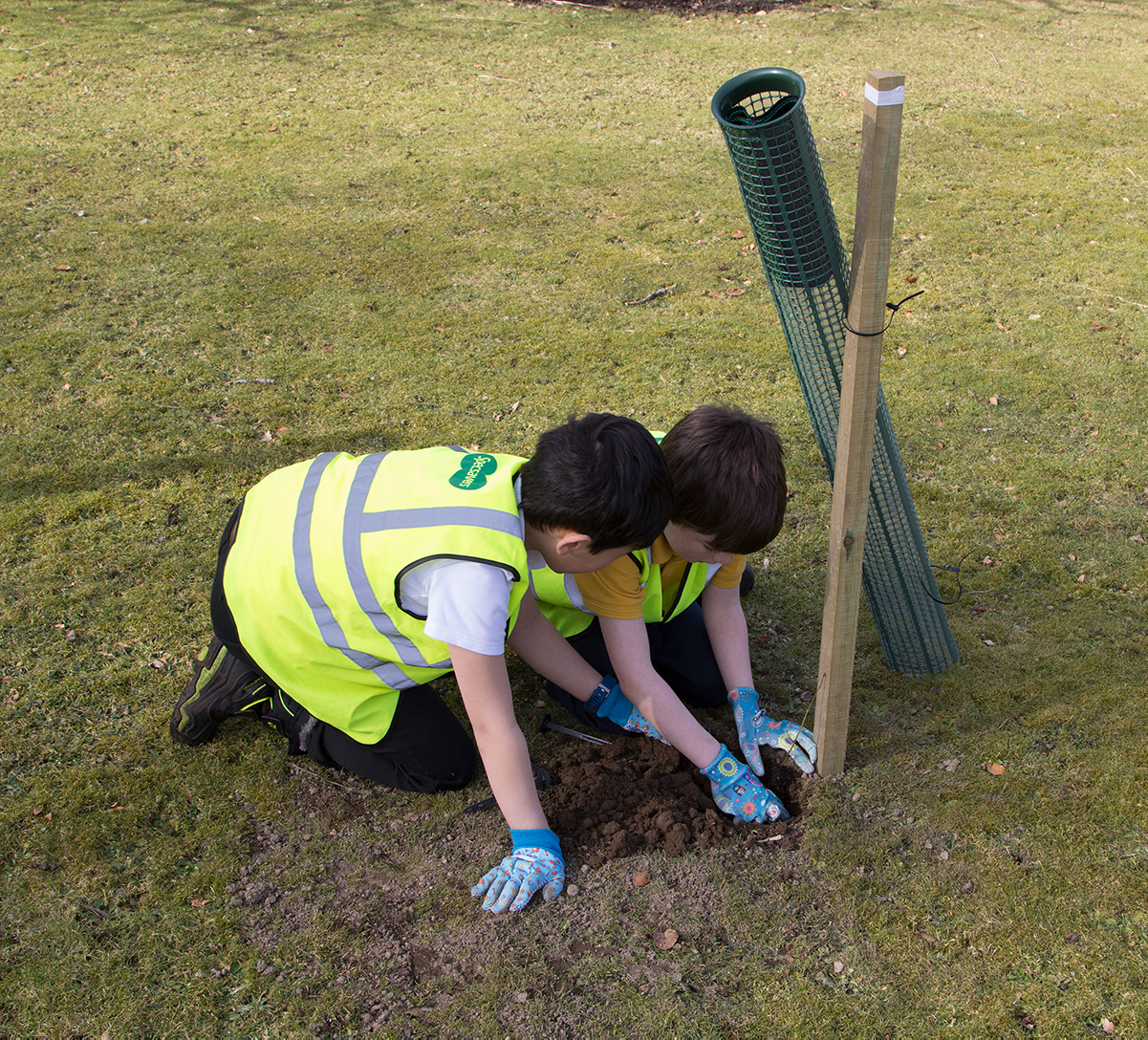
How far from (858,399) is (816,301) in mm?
421

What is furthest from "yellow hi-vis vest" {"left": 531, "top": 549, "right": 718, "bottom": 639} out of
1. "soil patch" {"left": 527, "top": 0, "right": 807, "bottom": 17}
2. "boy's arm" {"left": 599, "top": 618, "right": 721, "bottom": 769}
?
"soil patch" {"left": 527, "top": 0, "right": 807, "bottom": 17}

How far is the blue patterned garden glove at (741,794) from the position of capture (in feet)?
8.74

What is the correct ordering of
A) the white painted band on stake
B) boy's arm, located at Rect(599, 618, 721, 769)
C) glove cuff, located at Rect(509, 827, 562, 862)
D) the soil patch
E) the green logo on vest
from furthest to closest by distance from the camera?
the soil patch → boy's arm, located at Rect(599, 618, 721, 769) → glove cuff, located at Rect(509, 827, 562, 862) → the green logo on vest → the white painted band on stake

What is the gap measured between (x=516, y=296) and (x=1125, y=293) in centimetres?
392

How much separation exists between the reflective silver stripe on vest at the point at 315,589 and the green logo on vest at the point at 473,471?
1.51 feet

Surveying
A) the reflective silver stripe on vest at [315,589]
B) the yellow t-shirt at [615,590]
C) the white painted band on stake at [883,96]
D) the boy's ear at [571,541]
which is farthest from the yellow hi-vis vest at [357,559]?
the white painted band on stake at [883,96]

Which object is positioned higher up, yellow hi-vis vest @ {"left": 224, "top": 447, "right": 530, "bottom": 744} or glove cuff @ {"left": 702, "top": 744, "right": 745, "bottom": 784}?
yellow hi-vis vest @ {"left": 224, "top": 447, "right": 530, "bottom": 744}

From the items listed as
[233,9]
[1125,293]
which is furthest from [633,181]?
[233,9]

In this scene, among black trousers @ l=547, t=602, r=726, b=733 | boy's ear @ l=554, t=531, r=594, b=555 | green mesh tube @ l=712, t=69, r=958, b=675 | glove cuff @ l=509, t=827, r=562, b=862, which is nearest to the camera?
green mesh tube @ l=712, t=69, r=958, b=675

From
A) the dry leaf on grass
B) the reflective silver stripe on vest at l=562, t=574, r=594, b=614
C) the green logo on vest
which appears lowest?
the dry leaf on grass

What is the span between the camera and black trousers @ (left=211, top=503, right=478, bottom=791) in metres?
2.75

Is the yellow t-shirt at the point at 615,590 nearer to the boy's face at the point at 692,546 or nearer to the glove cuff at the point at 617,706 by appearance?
the boy's face at the point at 692,546

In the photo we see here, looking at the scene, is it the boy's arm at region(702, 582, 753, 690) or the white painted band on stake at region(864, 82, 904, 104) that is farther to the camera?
the boy's arm at region(702, 582, 753, 690)

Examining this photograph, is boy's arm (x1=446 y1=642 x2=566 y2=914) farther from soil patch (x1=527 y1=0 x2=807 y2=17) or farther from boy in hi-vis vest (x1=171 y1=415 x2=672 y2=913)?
soil patch (x1=527 y1=0 x2=807 y2=17)
